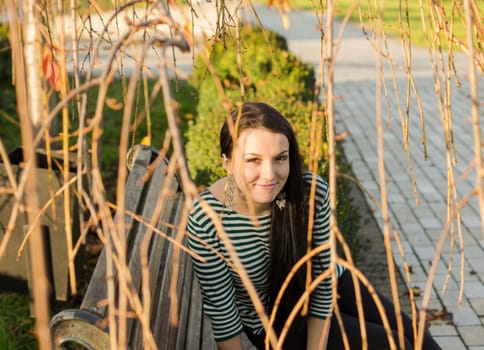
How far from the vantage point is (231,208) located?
2588 millimetres

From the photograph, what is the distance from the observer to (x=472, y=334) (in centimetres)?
399

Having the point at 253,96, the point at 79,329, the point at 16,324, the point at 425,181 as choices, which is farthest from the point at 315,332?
the point at 425,181

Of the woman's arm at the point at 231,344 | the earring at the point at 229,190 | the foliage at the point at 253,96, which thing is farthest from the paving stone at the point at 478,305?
the earring at the point at 229,190

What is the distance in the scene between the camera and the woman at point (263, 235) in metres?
2.46

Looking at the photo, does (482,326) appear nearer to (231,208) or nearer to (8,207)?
(231,208)

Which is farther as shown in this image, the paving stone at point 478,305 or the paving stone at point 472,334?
the paving stone at point 478,305

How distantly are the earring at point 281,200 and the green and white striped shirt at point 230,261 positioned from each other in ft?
0.20

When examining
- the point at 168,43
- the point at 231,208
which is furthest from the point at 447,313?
the point at 168,43

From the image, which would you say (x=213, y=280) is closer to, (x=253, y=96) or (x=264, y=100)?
(x=264, y=100)

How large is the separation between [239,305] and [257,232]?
1.16ft

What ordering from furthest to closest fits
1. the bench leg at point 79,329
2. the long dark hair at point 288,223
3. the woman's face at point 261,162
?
the long dark hair at point 288,223, the woman's face at point 261,162, the bench leg at point 79,329

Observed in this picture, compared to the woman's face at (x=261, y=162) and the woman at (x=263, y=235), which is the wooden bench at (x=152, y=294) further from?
the woman's face at (x=261, y=162)

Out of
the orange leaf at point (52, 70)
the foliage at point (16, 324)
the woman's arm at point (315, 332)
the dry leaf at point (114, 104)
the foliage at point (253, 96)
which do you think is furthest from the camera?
the foliage at point (253, 96)

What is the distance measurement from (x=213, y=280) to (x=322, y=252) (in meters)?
0.43
